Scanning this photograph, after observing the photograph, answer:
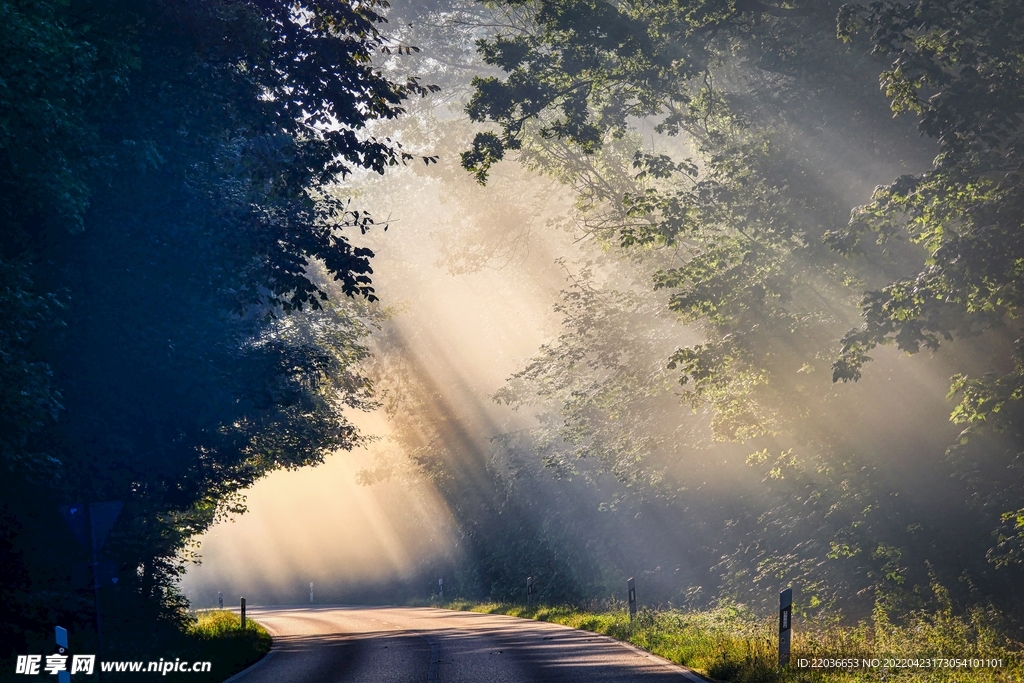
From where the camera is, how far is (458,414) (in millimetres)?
47844

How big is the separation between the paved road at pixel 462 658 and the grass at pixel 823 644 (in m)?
0.54

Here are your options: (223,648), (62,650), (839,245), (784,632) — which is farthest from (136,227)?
(839,245)

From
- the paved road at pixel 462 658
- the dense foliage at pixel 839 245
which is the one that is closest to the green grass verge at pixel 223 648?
the paved road at pixel 462 658

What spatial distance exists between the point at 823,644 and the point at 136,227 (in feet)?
40.6

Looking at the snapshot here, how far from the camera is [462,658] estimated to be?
54.9 ft

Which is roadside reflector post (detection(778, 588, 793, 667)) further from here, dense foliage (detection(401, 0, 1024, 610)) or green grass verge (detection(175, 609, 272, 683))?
green grass verge (detection(175, 609, 272, 683))

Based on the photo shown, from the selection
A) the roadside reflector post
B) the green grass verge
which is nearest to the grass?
the roadside reflector post

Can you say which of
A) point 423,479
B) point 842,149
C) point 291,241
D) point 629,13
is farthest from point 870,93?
point 423,479

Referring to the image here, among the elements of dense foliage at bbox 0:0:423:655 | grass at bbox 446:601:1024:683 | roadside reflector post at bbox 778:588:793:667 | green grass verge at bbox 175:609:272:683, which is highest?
dense foliage at bbox 0:0:423:655

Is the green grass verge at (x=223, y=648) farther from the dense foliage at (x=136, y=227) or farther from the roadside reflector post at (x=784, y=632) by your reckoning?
the roadside reflector post at (x=784, y=632)

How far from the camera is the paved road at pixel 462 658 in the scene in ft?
45.4

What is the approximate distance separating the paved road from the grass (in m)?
0.54

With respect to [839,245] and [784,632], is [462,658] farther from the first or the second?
[839,245]

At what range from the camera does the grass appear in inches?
472
